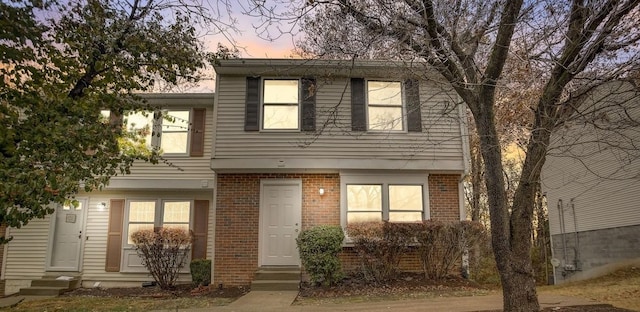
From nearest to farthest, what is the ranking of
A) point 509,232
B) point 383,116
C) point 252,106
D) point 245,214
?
point 509,232, point 245,214, point 252,106, point 383,116

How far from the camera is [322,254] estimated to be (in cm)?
904

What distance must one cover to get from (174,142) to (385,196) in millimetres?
5958

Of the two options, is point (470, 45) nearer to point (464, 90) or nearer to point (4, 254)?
point (464, 90)

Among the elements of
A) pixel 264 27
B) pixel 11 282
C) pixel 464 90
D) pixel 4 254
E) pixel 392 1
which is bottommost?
pixel 11 282

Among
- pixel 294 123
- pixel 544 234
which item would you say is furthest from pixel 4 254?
pixel 544 234

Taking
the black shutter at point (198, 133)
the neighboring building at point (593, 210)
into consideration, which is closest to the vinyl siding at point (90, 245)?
the black shutter at point (198, 133)

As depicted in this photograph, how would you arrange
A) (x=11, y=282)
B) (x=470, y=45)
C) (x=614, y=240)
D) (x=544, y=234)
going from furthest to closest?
(x=544, y=234)
(x=614, y=240)
(x=11, y=282)
(x=470, y=45)

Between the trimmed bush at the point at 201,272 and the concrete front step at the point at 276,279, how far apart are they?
1.59 m

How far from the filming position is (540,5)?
5.73m

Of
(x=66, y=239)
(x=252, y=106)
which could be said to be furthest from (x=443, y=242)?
(x=66, y=239)

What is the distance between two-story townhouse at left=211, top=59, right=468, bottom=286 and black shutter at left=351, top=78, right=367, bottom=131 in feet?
0.08

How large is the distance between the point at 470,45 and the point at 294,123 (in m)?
5.14

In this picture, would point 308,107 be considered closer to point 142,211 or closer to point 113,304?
point 142,211

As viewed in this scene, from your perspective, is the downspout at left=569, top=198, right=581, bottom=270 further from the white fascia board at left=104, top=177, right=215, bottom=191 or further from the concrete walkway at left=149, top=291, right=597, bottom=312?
the white fascia board at left=104, top=177, right=215, bottom=191
